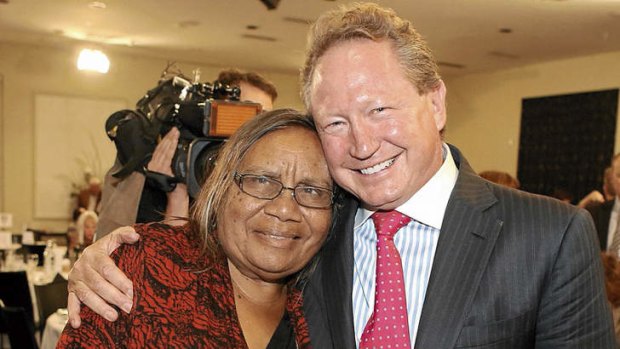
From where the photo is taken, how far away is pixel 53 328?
3686 mm

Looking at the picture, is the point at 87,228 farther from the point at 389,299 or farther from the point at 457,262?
the point at 457,262

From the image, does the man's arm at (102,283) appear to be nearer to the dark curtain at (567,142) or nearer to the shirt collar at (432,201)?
the shirt collar at (432,201)

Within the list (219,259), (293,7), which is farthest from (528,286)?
(293,7)

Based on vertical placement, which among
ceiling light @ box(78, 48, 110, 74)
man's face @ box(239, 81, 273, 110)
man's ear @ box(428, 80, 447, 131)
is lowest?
man's ear @ box(428, 80, 447, 131)

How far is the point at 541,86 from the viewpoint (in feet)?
31.1

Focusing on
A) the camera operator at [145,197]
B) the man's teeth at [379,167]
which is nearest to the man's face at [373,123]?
the man's teeth at [379,167]

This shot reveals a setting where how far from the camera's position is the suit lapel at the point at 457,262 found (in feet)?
4.11

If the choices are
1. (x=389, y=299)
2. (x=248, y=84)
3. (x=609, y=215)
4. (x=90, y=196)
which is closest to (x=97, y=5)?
(x=90, y=196)

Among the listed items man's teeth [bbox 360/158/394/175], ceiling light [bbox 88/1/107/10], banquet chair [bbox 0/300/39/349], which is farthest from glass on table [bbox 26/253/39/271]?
man's teeth [bbox 360/158/394/175]

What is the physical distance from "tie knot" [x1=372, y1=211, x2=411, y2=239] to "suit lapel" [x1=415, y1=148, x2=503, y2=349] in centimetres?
10

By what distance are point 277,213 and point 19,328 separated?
272 cm

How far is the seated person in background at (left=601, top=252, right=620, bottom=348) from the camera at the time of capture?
264 cm

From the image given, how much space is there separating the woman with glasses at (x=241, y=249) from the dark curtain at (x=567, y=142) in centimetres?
799

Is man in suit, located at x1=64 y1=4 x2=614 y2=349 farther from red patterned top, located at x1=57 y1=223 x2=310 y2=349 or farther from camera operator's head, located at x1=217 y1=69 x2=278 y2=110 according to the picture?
camera operator's head, located at x1=217 y1=69 x2=278 y2=110
